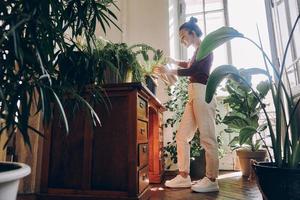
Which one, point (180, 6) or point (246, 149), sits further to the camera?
point (180, 6)

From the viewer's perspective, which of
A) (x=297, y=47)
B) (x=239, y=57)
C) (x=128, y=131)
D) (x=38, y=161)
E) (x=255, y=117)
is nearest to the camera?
(x=128, y=131)

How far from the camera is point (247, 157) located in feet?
7.72

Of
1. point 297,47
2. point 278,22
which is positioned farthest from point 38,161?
point 278,22

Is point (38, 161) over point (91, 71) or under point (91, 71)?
under

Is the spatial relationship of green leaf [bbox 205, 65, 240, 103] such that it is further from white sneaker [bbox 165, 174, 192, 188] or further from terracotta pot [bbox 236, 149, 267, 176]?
terracotta pot [bbox 236, 149, 267, 176]

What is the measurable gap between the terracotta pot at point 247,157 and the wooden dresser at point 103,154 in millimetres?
1336

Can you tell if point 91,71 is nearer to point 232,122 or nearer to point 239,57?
point 232,122

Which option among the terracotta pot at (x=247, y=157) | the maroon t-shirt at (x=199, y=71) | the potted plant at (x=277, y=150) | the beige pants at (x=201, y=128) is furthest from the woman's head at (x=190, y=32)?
the terracotta pot at (x=247, y=157)

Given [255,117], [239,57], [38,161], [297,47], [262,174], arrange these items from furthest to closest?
1. [239,57]
2. [255,117]
3. [297,47]
4. [38,161]
5. [262,174]

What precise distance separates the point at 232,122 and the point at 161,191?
1.06 metres

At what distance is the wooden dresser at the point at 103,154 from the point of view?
130cm

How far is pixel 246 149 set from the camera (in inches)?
94.2

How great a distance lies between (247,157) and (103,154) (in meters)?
1.62

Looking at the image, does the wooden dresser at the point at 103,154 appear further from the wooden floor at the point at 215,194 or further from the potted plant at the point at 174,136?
the potted plant at the point at 174,136
